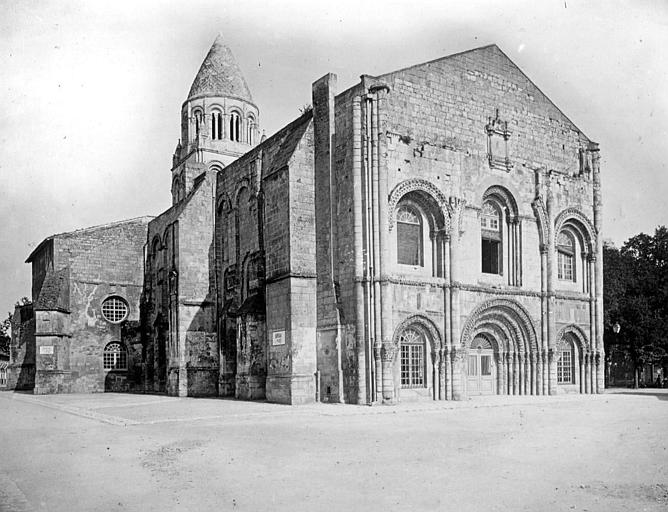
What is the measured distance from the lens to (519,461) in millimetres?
10812

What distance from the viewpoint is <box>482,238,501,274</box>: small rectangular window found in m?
26.5

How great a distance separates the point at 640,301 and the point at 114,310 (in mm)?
28299

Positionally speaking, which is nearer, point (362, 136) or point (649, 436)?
point (649, 436)

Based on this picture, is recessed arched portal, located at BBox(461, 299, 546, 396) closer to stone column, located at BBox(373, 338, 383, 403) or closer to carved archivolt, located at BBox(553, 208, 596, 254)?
carved archivolt, located at BBox(553, 208, 596, 254)

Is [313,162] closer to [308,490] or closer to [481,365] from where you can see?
[481,365]

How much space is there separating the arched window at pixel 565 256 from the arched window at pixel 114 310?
72.0 feet

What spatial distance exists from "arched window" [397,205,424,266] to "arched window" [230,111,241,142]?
28.7 metres

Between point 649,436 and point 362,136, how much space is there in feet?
42.2

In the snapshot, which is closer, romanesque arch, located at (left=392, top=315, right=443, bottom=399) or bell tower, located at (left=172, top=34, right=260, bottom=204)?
romanesque arch, located at (left=392, top=315, right=443, bottom=399)

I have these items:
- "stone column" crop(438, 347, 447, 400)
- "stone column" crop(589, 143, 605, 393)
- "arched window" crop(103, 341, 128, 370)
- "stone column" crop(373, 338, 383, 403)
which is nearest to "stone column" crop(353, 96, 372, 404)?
"stone column" crop(373, 338, 383, 403)

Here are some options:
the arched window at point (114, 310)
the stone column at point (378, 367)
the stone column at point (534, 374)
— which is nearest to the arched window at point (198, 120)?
the arched window at point (114, 310)

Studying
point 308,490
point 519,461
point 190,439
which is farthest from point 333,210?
point 308,490

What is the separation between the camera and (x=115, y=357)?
1468 inches

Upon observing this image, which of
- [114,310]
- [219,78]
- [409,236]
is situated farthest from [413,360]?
[219,78]
